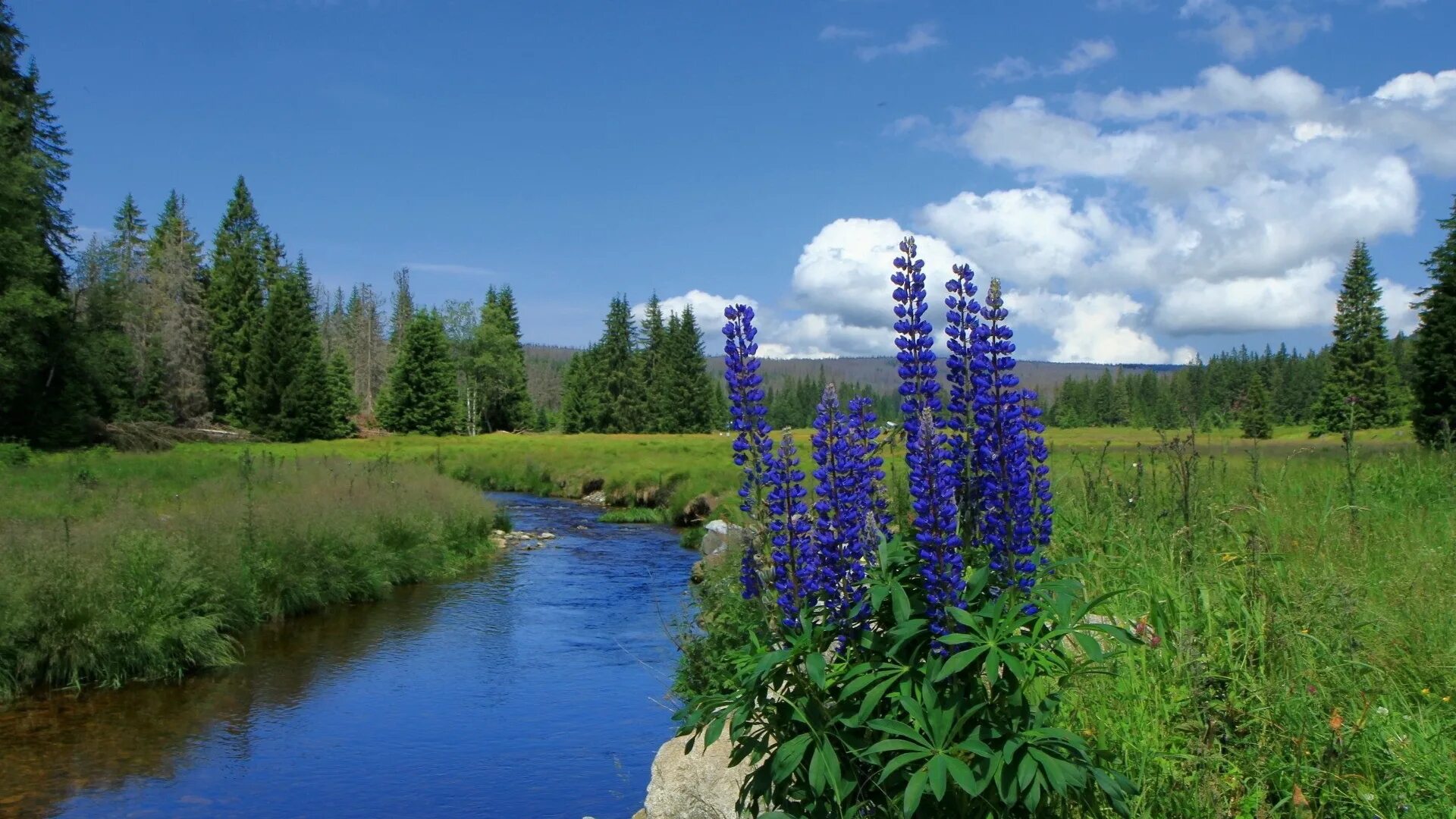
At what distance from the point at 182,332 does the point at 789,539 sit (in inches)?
2503

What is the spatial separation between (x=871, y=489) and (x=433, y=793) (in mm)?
6066

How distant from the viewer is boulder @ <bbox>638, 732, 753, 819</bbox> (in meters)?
5.36

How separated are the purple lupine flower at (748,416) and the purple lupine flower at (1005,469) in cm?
85

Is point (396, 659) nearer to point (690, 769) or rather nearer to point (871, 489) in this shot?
point (690, 769)

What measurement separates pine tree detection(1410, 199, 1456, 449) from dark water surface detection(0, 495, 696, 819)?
873 inches

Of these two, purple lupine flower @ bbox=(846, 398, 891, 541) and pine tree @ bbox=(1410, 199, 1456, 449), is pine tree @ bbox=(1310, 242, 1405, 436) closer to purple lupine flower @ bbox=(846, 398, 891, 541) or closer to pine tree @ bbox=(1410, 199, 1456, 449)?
pine tree @ bbox=(1410, 199, 1456, 449)

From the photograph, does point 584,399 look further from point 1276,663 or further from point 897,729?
point 897,729

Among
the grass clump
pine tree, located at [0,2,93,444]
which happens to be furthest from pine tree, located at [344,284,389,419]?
the grass clump

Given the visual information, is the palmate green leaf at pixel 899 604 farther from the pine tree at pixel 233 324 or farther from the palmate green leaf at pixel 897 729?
the pine tree at pixel 233 324

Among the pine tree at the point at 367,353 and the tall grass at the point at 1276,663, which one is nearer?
the tall grass at the point at 1276,663

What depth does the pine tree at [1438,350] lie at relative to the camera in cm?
2456

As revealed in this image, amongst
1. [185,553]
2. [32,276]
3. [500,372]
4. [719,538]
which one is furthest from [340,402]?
[185,553]

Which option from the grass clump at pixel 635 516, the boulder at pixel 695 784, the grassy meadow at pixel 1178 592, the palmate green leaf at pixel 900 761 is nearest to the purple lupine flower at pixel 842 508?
the palmate green leaf at pixel 900 761

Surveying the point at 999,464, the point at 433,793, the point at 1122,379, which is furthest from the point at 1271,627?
the point at 1122,379
